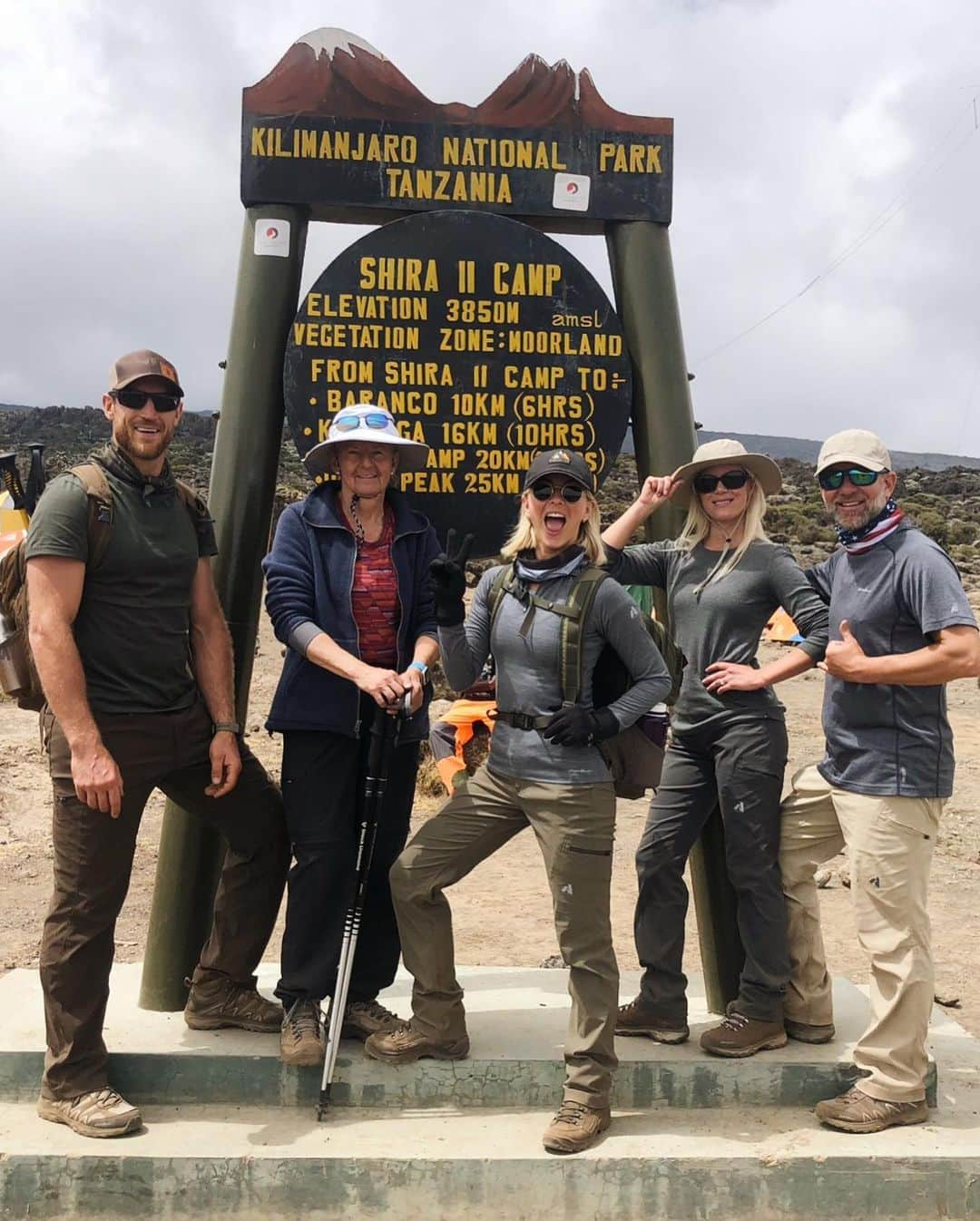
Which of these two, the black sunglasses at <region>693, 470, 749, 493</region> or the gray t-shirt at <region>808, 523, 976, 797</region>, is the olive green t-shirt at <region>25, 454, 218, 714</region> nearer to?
the black sunglasses at <region>693, 470, 749, 493</region>

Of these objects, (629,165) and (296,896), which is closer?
(296,896)

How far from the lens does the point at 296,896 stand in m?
3.98

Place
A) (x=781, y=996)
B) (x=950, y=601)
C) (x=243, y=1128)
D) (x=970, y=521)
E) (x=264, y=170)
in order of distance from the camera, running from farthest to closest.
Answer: (x=970, y=521), (x=264, y=170), (x=781, y=996), (x=243, y=1128), (x=950, y=601)

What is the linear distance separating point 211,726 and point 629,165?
281 centimetres

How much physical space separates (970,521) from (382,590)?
38189mm

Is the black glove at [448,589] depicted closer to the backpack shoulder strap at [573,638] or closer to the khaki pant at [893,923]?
the backpack shoulder strap at [573,638]

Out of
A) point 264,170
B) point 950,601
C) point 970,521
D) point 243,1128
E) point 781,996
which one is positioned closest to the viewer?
point 950,601

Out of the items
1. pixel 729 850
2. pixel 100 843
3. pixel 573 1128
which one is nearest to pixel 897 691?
pixel 729 850

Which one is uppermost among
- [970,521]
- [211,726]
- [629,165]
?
[970,521]

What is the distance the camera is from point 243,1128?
154 inches

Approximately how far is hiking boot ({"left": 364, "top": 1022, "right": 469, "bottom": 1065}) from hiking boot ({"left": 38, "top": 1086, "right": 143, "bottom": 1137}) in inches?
31.4

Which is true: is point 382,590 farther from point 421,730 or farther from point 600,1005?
point 600,1005

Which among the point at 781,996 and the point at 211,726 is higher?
the point at 211,726

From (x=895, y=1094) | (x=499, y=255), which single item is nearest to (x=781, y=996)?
(x=895, y=1094)
